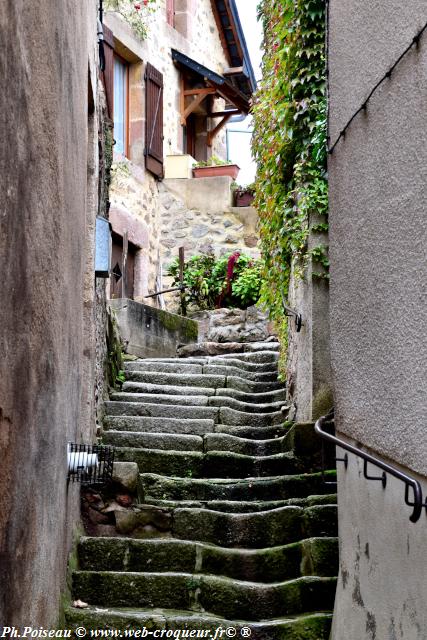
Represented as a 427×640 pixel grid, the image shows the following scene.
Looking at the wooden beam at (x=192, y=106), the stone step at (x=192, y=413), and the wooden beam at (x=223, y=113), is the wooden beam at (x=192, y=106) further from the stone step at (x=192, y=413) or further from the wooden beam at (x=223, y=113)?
the stone step at (x=192, y=413)

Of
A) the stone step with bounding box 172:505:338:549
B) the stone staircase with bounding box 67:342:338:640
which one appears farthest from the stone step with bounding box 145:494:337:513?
the stone step with bounding box 172:505:338:549

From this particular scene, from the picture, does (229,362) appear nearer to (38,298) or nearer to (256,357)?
(256,357)

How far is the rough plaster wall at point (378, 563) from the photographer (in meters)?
3.38

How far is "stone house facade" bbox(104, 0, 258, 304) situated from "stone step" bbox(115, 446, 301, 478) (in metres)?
5.09

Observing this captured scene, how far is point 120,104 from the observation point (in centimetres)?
1352

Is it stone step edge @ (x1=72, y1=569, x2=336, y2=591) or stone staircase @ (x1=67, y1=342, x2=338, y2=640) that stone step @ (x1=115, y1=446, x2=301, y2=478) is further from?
stone step edge @ (x1=72, y1=569, x2=336, y2=591)

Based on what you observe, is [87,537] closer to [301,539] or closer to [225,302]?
[301,539]

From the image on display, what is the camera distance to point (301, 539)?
5.69 metres

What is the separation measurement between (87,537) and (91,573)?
0.41 meters

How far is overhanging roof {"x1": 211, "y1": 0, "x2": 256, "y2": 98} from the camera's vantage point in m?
17.5

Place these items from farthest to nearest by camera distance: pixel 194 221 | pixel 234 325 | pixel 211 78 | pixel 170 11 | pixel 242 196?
pixel 170 11
pixel 211 78
pixel 242 196
pixel 194 221
pixel 234 325

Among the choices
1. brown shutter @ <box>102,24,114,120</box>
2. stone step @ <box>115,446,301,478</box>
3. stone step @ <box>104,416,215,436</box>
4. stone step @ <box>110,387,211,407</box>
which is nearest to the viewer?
stone step @ <box>115,446,301,478</box>

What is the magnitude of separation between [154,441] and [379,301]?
11.2 ft

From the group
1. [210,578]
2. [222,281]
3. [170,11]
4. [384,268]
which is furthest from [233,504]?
[170,11]
